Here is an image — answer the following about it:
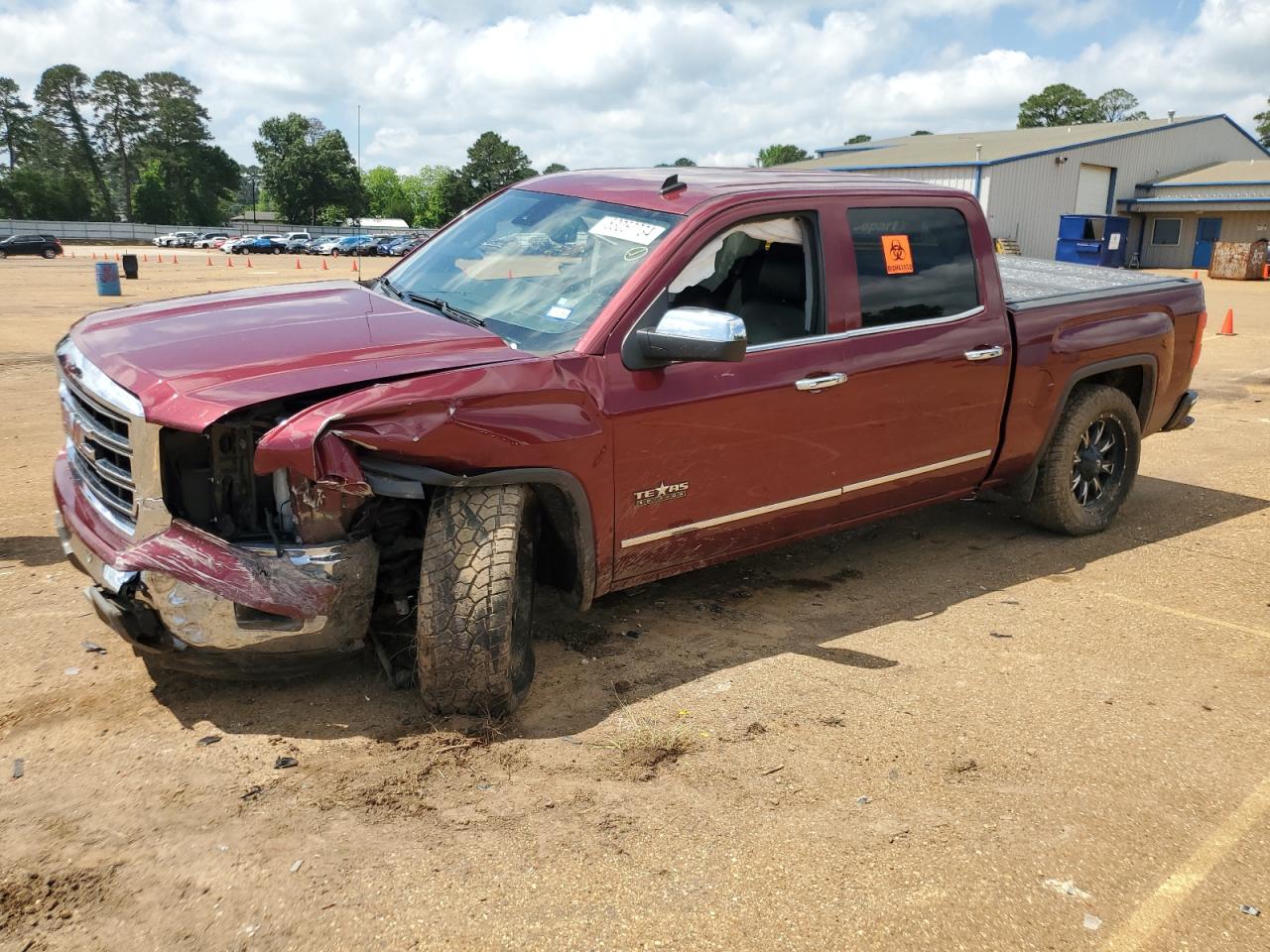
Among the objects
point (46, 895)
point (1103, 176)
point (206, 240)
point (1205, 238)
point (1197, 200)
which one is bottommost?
point (46, 895)

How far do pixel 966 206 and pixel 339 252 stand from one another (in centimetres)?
5974

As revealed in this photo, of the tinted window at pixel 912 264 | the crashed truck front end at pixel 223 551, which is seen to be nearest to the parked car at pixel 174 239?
the tinted window at pixel 912 264

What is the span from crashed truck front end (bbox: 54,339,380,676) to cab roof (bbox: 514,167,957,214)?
72.4 inches

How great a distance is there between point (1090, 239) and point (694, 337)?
128 feet

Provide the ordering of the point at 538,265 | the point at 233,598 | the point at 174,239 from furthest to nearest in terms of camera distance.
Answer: the point at 174,239
the point at 538,265
the point at 233,598

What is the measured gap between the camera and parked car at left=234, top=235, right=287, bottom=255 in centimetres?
6169

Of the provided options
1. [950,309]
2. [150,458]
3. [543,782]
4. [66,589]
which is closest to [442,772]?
[543,782]

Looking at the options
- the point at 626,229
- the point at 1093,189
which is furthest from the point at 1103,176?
the point at 626,229

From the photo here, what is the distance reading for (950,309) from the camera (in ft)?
16.0

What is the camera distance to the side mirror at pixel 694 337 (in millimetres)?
3623

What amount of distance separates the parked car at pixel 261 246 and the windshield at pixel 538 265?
201 feet

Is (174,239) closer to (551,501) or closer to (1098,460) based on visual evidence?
(1098,460)

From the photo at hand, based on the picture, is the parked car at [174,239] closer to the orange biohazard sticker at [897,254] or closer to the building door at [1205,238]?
the building door at [1205,238]

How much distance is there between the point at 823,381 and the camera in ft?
14.2
